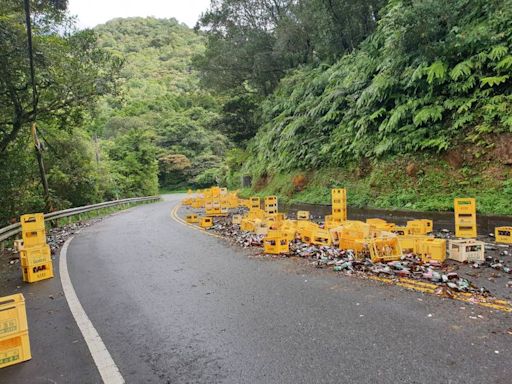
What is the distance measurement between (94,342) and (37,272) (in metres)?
3.88

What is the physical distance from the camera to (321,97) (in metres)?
18.2

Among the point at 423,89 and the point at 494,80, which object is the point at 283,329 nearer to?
the point at 494,80

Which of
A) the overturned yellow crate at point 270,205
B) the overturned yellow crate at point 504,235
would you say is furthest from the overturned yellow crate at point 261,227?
the overturned yellow crate at point 504,235

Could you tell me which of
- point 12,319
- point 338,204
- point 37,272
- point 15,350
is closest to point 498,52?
point 338,204

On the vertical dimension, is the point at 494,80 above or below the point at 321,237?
above

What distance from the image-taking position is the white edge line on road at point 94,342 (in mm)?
3467

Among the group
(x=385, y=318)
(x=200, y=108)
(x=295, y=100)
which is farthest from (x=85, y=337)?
(x=200, y=108)

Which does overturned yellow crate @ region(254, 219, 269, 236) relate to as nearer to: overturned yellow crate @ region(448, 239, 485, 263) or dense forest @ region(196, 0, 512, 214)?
dense forest @ region(196, 0, 512, 214)

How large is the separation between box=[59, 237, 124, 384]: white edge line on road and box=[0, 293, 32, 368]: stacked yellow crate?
0.64 m

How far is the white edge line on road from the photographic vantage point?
3467 millimetres

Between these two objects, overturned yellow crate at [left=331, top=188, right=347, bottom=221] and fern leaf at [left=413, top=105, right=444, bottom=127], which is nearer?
fern leaf at [left=413, top=105, right=444, bottom=127]

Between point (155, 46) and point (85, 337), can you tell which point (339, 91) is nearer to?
point (85, 337)

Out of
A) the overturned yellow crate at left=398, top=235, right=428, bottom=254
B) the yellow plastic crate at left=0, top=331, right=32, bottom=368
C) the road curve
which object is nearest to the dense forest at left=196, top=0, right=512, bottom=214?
the overturned yellow crate at left=398, top=235, right=428, bottom=254

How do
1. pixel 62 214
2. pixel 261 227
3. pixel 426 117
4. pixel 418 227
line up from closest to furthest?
pixel 418 227, pixel 261 227, pixel 426 117, pixel 62 214
